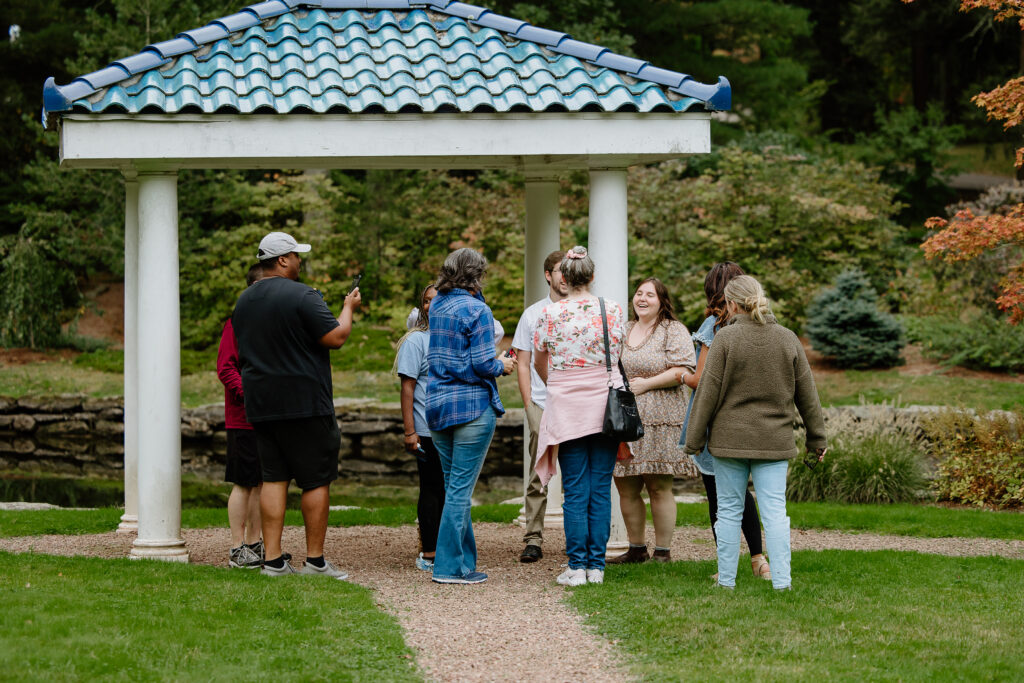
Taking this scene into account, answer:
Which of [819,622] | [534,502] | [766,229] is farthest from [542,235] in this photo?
[766,229]

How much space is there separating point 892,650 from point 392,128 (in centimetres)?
406

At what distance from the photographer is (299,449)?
6.27 metres

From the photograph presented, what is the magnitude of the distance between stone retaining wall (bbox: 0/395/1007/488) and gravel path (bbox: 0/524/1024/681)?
16.7ft

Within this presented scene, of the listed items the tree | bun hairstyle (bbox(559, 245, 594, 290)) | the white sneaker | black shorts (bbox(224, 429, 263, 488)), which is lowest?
the white sneaker

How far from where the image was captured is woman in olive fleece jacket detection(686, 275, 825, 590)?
5742mm

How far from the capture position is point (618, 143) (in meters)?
7.02

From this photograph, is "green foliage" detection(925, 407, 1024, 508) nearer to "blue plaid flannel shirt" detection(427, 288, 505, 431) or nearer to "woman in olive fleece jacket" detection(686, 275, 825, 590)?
"woman in olive fleece jacket" detection(686, 275, 825, 590)

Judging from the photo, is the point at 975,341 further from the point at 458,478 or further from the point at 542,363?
the point at 458,478

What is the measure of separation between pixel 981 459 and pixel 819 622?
5.75 meters

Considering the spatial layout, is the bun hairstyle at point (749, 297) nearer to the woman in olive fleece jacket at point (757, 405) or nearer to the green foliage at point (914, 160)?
the woman in olive fleece jacket at point (757, 405)

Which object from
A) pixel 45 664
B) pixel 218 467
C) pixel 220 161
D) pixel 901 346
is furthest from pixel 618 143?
pixel 901 346

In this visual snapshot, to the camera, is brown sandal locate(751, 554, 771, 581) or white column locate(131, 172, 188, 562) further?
white column locate(131, 172, 188, 562)

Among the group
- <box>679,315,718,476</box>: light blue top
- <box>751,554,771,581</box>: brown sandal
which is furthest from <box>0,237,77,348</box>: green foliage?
<box>751,554,771,581</box>: brown sandal

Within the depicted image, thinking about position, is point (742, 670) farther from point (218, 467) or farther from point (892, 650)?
point (218, 467)
